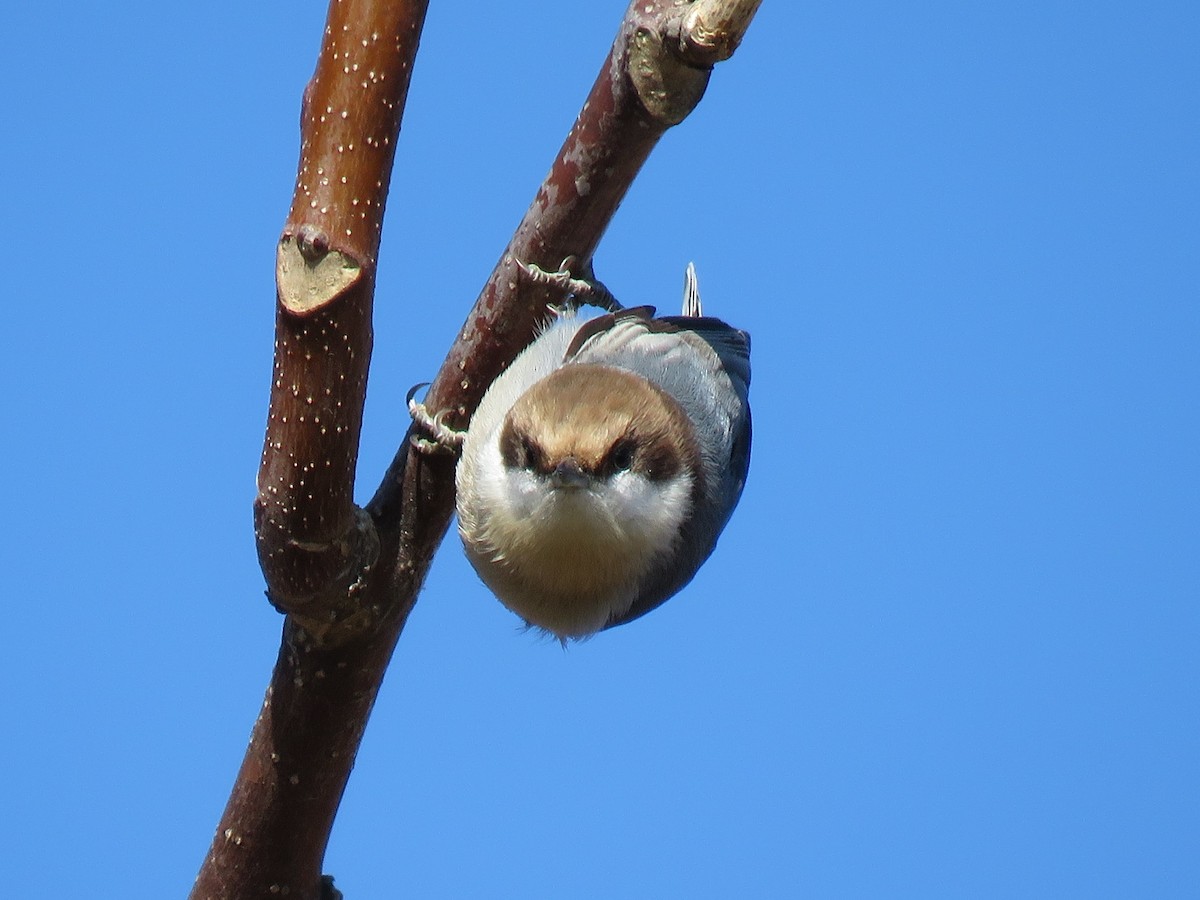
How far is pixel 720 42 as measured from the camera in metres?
2.05

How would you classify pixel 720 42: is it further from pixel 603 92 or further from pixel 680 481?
pixel 680 481

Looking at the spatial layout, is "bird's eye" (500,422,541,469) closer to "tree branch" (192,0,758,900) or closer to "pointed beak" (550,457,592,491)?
"pointed beak" (550,457,592,491)

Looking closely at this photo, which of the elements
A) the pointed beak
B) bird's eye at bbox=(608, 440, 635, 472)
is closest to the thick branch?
the pointed beak

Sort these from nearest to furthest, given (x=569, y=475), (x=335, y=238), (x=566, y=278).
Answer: (x=335, y=238) → (x=569, y=475) → (x=566, y=278)

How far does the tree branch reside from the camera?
1.83 meters

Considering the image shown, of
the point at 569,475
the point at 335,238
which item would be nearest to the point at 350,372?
the point at 335,238

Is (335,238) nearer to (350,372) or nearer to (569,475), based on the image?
(350,372)

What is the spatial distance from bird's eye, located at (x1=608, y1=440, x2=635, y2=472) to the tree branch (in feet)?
1.05

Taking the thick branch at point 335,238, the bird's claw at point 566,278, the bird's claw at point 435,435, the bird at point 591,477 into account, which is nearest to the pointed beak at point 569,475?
the bird at point 591,477

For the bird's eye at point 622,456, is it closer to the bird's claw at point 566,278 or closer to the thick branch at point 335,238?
the bird's claw at point 566,278

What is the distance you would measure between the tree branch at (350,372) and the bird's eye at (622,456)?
321mm

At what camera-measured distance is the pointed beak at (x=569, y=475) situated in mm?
2307

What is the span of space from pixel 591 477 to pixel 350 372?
609 mm

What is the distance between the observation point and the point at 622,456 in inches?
94.9
